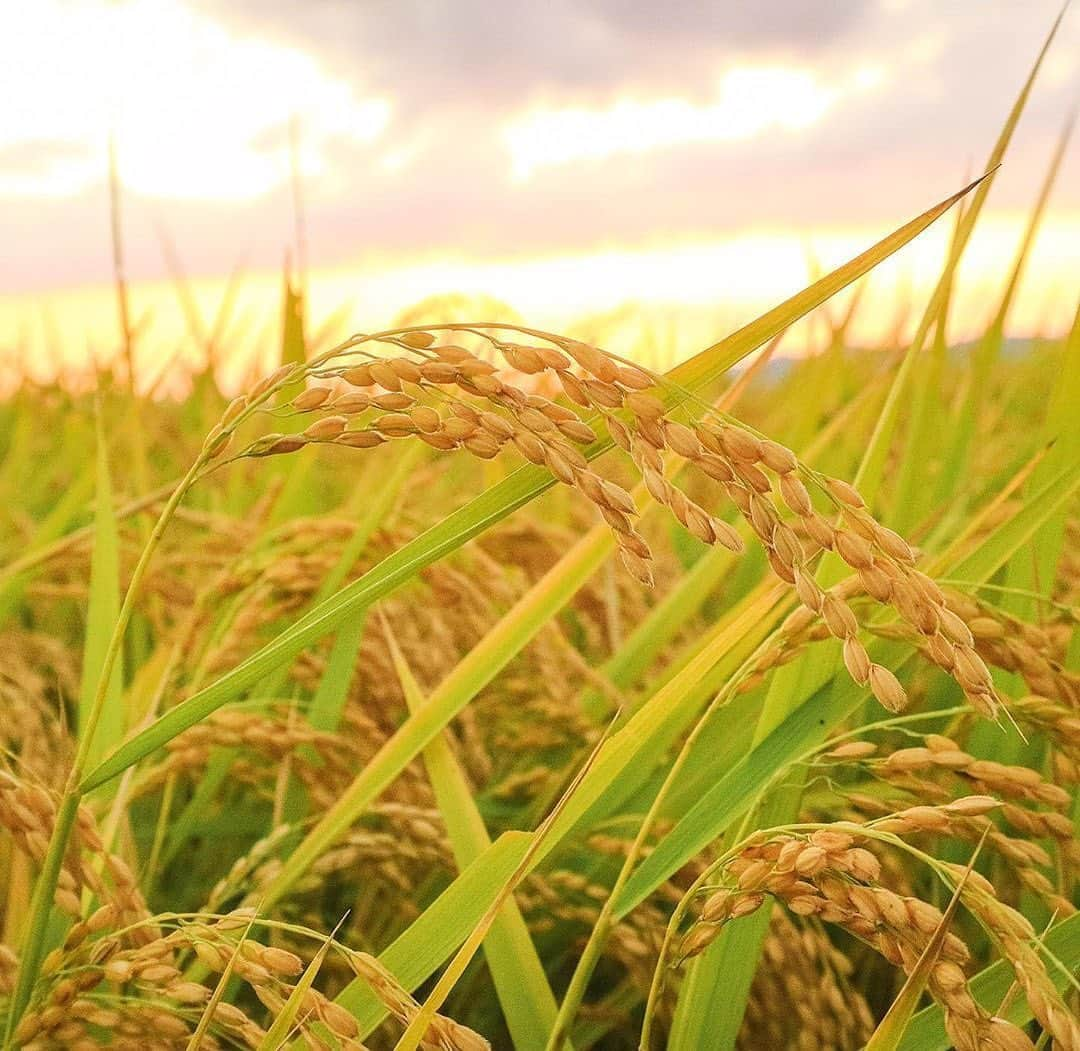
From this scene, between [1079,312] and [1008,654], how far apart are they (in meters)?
0.59

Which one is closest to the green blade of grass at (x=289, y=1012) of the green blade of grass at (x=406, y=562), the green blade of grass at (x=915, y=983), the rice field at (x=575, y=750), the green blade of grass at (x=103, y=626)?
the rice field at (x=575, y=750)

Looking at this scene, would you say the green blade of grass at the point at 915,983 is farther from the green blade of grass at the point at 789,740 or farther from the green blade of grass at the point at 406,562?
the green blade of grass at the point at 406,562

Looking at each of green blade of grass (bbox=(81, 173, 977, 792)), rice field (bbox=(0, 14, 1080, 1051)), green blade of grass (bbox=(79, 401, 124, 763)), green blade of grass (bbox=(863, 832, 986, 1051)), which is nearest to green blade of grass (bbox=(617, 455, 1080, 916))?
rice field (bbox=(0, 14, 1080, 1051))

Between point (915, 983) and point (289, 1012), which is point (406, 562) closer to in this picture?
point (289, 1012)

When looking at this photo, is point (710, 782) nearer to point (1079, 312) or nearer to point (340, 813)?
point (340, 813)

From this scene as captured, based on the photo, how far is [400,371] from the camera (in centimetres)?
85

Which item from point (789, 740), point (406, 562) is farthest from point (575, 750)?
point (406, 562)

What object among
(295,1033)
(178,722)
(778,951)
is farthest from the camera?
(778,951)

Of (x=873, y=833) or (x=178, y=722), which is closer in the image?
(x=873, y=833)

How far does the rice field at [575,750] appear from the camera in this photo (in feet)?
2.68

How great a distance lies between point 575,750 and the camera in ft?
5.90

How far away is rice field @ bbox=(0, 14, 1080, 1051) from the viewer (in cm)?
82

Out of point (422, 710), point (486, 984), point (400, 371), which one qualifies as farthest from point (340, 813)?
point (400, 371)

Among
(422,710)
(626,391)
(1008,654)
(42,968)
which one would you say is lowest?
(42,968)
